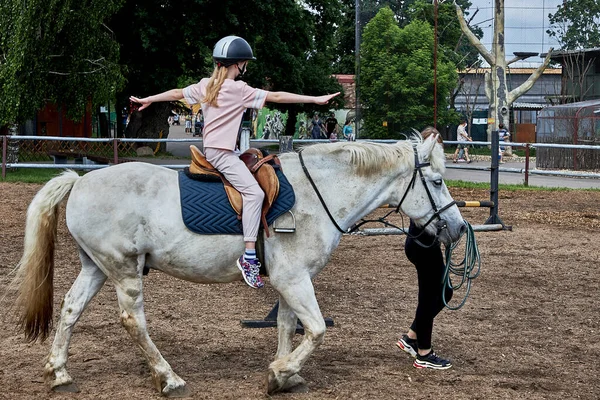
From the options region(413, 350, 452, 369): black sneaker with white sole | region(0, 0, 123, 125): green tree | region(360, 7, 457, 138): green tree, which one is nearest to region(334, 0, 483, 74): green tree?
region(360, 7, 457, 138): green tree

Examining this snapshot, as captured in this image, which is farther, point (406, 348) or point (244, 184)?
point (406, 348)

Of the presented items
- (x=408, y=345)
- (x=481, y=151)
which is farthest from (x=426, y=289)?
(x=481, y=151)

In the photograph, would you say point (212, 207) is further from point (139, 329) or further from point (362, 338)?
point (362, 338)

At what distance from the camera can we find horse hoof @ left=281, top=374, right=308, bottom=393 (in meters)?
5.25

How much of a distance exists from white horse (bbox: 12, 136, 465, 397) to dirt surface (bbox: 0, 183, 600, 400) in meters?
0.34

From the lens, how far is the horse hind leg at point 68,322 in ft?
17.1

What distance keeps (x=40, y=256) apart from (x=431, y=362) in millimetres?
2777

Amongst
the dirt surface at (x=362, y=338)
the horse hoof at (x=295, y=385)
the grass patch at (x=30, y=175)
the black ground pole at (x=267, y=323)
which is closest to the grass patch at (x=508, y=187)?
the dirt surface at (x=362, y=338)

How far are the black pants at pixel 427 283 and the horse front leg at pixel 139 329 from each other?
6.03ft

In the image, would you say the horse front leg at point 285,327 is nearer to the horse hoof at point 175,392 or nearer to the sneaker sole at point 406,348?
the horse hoof at point 175,392

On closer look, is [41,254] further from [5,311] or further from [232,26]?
[232,26]

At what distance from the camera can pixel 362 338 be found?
671 cm

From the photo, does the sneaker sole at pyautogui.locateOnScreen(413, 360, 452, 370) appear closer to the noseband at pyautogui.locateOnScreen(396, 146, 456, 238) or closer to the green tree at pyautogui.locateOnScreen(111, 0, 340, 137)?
the noseband at pyautogui.locateOnScreen(396, 146, 456, 238)

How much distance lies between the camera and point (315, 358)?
611 cm
